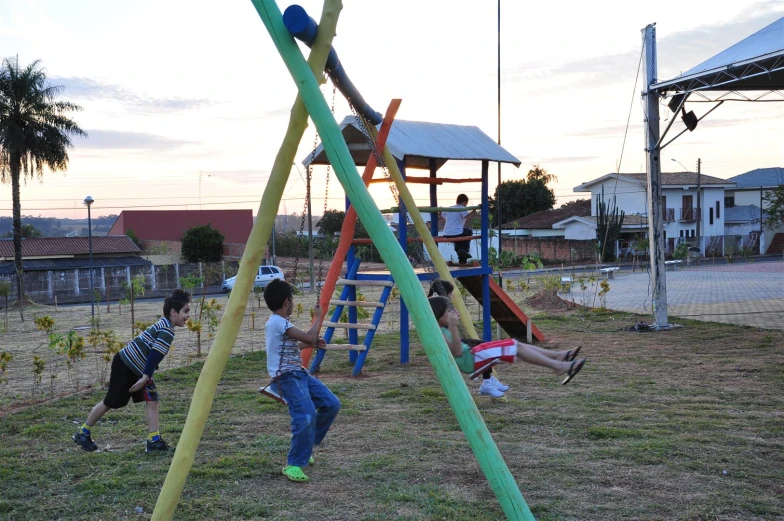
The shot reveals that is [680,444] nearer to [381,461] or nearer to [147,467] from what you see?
[381,461]

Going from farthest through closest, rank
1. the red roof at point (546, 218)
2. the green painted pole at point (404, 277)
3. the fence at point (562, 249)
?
1. the red roof at point (546, 218)
2. the fence at point (562, 249)
3. the green painted pole at point (404, 277)

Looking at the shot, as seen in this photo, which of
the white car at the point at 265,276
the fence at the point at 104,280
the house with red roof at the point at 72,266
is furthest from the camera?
the house with red roof at the point at 72,266

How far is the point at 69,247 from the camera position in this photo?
45406 millimetres

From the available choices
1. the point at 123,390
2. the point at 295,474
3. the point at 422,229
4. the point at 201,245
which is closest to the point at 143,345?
the point at 123,390

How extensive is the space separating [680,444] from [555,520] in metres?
2.08

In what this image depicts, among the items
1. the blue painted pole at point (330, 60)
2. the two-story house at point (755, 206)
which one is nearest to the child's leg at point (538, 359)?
the blue painted pole at point (330, 60)

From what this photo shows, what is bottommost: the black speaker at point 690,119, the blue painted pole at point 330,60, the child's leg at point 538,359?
the child's leg at point 538,359

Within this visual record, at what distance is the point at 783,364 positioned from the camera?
956 cm

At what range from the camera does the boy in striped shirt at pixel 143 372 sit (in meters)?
5.84

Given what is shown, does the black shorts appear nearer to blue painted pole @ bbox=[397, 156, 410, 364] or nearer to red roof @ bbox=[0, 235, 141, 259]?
blue painted pole @ bbox=[397, 156, 410, 364]

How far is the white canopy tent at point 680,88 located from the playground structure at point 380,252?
9.34 meters

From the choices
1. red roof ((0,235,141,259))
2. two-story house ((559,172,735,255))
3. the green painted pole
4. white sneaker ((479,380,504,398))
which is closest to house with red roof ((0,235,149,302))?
red roof ((0,235,141,259))

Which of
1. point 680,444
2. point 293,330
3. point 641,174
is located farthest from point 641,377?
point 641,174

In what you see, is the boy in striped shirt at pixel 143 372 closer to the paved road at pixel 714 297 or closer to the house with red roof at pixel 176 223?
the paved road at pixel 714 297
